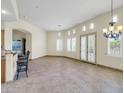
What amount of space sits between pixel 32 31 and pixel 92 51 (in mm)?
5916

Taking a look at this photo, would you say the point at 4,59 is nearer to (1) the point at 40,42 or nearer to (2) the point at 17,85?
(2) the point at 17,85

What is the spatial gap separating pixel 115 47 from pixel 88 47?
10.3 feet

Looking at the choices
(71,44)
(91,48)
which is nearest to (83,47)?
(91,48)

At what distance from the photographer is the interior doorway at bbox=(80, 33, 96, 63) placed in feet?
31.6

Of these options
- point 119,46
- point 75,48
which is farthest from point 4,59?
point 75,48

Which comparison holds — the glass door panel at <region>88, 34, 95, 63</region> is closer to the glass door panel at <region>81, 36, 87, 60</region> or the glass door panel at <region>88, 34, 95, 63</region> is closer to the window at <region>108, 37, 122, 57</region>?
the glass door panel at <region>81, 36, 87, 60</region>

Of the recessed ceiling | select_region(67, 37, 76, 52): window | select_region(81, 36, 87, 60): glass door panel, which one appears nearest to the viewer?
the recessed ceiling

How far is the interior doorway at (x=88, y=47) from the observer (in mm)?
9633

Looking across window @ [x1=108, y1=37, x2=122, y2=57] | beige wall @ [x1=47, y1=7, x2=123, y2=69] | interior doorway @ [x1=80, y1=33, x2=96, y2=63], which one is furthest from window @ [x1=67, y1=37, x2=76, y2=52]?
window @ [x1=108, y1=37, x2=122, y2=57]

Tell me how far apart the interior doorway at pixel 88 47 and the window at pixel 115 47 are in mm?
1704

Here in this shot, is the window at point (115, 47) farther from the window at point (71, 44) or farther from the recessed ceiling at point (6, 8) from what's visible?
the window at point (71, 44)

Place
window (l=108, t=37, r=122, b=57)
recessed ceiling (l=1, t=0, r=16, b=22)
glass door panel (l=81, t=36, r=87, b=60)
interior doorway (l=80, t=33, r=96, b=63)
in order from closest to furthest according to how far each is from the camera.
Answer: recessed ceiling (l=1, t=0, r=16, b=22)
window (l=108, t=37, r=122, b=57)
interior doorway (l=80, t=33, r=96, b=63)
glass door panel (l=81, t=36, r=87, b=60)

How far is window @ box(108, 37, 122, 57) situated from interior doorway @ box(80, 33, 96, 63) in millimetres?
1704

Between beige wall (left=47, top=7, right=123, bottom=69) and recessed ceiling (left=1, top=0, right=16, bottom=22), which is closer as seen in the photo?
recessed ceiling (left=1, top=0, right=16, bottom=22)
